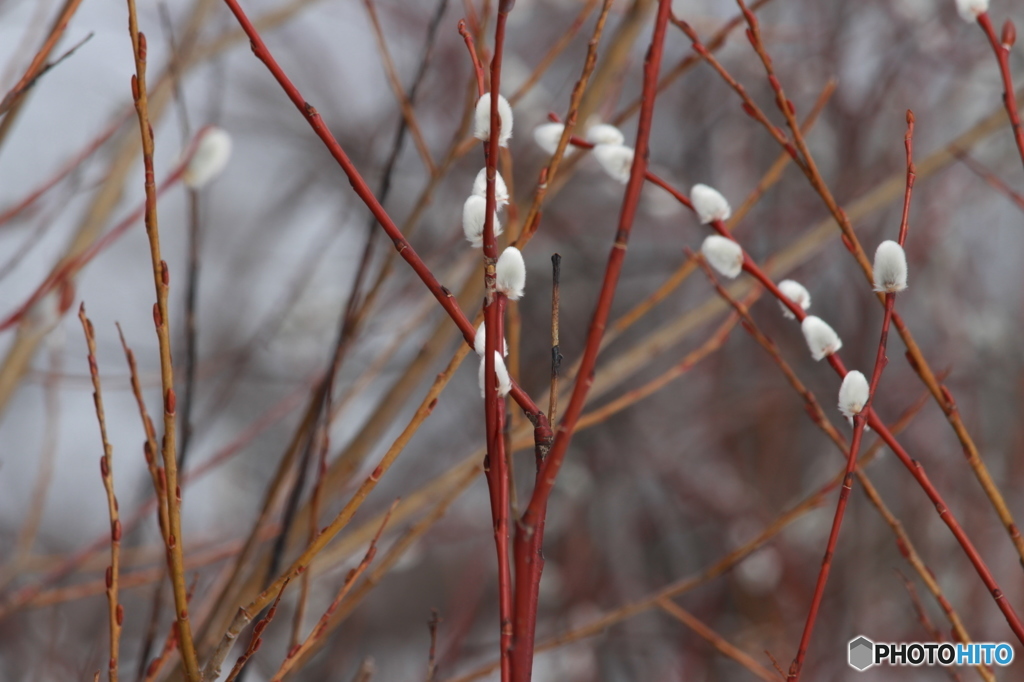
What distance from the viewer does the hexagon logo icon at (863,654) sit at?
68 centimetres

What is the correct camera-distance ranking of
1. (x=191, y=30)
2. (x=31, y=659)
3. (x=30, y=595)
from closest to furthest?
(x=30, y=595), (x=191, y=30), (x=31, y=659)

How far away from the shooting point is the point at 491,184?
0.33 m

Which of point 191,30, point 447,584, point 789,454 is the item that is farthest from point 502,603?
point 447,584

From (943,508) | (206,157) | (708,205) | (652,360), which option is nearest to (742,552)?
(943,508)

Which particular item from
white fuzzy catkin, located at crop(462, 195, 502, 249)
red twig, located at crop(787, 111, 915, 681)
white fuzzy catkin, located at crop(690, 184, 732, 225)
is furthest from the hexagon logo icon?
white fuzzy catkin, located at crop(462, 195, 502, 249)

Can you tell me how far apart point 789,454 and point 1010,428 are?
0.56 m

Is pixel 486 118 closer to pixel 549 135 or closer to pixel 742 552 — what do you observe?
pixel 549 135

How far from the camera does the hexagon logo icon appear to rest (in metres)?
0.68

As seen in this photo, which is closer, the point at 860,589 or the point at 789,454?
the point at 860,589

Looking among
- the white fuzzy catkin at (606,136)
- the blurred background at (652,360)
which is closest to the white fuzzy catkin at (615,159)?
the white fuzzy catkin at (606,136)

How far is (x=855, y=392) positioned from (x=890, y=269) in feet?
0.26

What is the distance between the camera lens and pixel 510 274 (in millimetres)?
375

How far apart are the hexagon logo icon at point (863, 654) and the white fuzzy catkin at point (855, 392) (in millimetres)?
347

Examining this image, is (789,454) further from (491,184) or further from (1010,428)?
(491,184)
